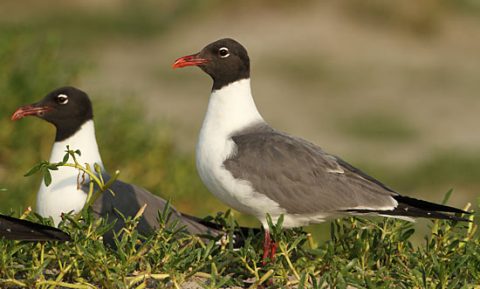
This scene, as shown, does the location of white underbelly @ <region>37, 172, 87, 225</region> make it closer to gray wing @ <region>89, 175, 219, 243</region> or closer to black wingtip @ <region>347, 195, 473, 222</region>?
gray wing @ <region>89, 175, 219, 243</region>

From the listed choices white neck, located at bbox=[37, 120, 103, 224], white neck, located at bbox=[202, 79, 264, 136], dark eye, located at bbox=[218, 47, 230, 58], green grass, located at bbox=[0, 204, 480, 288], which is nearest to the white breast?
white neck, located at bbox=[202, 79, 264, 136]

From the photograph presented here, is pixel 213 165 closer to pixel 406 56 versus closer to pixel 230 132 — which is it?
pixel 230 132

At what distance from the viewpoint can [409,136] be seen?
15766 mm

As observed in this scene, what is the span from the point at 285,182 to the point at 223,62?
2.85 ft

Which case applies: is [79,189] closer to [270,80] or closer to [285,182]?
[285,182]

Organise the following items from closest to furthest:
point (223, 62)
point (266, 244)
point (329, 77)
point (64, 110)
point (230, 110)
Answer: point (266, 244)
point (230, 110)
point (223, 62)
point (64, 110)
point (329, 77)

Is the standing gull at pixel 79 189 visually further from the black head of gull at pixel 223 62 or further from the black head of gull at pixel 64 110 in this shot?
the black head of gull at pixel 223 62

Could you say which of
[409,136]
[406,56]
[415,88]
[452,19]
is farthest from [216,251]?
[452,19]

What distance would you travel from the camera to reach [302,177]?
505 cm

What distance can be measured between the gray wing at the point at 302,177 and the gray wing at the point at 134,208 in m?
0.53

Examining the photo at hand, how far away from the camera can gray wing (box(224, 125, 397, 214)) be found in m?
4.96

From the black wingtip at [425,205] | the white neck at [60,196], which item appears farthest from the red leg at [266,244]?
the white neck at [60,196]

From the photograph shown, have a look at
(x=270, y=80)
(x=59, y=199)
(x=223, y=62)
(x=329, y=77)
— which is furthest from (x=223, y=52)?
(x=329, y=77)

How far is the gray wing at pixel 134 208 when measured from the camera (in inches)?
217
